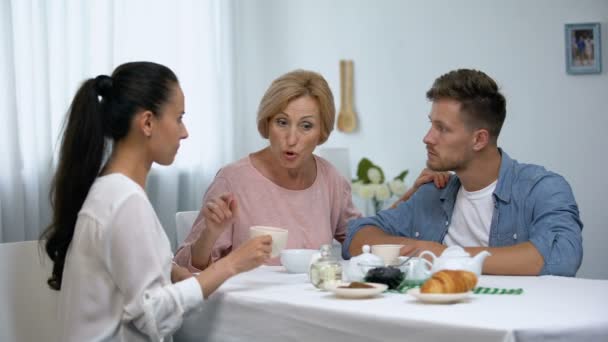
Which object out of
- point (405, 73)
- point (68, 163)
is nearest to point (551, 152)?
point (405, 73)

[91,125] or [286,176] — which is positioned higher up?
[91,125]

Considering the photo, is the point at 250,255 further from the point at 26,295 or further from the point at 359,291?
the point at 26,295

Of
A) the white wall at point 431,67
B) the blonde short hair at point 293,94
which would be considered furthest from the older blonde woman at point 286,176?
the white wall at point 431,67

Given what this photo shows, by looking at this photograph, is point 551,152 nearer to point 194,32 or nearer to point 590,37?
point 590,37

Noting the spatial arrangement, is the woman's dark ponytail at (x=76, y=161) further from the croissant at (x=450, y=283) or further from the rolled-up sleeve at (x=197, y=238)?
the croissant at (x=450, y=283)

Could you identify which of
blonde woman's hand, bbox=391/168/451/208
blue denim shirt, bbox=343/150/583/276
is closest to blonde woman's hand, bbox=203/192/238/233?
blue denim shirt, bbox=343/150/583/276

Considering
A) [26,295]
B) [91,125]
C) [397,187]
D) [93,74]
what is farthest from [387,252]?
[93,74]

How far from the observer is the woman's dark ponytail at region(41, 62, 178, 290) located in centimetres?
179

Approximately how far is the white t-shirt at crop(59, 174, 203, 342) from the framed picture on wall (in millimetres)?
2753

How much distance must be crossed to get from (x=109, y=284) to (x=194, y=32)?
294 centimetres

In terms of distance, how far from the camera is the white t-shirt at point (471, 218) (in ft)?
7.93

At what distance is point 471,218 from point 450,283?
877mm

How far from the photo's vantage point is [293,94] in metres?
2.55

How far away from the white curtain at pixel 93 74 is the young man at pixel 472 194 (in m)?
1.33
